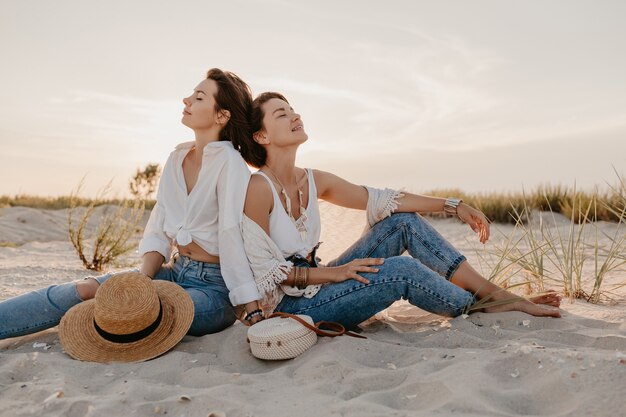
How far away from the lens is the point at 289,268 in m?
3.45

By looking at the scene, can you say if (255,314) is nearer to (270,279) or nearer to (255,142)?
(270,279)

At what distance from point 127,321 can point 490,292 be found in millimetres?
2024

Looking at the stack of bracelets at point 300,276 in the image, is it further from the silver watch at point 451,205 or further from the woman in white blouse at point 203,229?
the silver watch at point 451,205

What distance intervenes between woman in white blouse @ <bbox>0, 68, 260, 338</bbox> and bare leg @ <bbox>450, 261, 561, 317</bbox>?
123 cm

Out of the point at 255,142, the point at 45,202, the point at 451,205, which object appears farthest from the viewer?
the point at 45,202

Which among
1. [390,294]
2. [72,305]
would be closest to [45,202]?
[72,305]

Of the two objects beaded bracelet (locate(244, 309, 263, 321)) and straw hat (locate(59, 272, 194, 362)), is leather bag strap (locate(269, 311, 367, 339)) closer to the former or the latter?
beaded bracelet (locate(244, 309, 263, 321))

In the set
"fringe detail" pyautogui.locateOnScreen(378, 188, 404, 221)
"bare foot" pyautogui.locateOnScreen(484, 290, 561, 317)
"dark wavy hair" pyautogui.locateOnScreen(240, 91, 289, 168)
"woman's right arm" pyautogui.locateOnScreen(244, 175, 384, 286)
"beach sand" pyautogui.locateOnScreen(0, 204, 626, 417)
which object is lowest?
"beach sand" pyautogui.locateOnScreen(0, 204, 626, 417)

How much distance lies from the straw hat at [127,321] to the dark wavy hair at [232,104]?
903 millimetres

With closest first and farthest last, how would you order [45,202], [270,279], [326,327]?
[270,279]
[326,327]
[45,202]

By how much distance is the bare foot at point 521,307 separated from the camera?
372cm

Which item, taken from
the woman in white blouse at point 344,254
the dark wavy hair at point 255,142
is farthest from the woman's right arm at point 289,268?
the dark wavy hair at point 255,142

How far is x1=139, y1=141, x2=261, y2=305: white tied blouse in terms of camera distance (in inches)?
135

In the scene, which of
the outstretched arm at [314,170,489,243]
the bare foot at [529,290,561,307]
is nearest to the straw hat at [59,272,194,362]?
the outstretched arm at [314,170,489,243]
